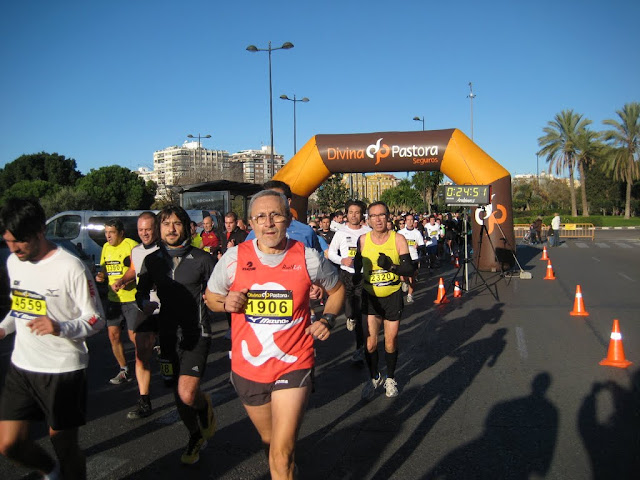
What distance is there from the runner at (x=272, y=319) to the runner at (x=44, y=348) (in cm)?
85

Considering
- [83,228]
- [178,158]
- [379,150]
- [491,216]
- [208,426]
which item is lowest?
[208,426]

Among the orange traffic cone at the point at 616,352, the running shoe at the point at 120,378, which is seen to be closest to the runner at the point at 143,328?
the running shoe at the point at 120,378

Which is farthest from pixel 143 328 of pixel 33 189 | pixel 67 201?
pixel 33 189

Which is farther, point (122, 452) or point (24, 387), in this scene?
point (122, 452)

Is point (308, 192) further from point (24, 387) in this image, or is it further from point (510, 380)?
point (24, 387)

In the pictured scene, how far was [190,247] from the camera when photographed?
4.37 metres

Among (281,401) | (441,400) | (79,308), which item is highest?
(79,308)

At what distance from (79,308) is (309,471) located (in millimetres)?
1982

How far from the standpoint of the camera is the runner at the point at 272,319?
3061mm

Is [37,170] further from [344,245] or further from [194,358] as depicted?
[194,358]

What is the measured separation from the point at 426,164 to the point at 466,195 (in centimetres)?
322

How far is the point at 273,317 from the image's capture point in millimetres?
3092

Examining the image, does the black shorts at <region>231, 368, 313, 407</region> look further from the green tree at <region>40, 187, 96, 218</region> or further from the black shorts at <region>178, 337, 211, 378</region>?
the green tree at <region>40, 187, 96, 218</region>

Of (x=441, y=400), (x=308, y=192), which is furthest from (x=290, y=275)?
(x=308, y=192)
